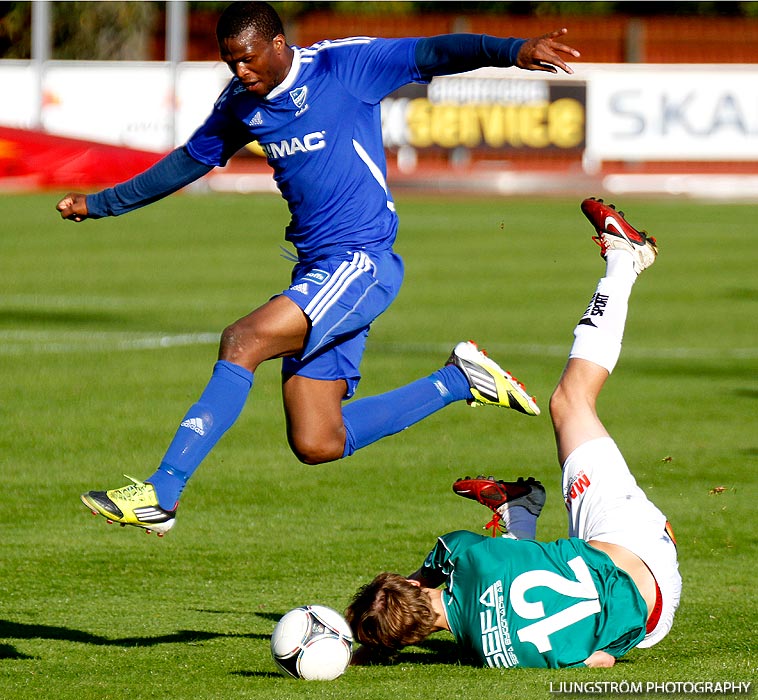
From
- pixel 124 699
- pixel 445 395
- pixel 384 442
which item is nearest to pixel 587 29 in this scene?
pixel 384 442

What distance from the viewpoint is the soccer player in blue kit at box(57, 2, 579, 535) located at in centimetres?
662

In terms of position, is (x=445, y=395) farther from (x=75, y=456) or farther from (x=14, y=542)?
(x=75, y=456)

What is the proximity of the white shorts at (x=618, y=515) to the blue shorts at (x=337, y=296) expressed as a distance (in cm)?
113

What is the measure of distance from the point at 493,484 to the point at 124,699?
2.00 meters

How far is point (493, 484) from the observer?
7059 millimetres

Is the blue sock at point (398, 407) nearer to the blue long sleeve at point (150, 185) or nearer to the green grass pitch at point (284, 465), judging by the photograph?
the green grass pitch at point (284, 465)

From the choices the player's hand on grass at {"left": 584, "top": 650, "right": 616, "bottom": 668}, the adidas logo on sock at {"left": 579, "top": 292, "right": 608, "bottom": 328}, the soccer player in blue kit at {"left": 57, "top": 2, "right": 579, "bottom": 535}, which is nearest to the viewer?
the player's hand on grass at {"left": 584, "top": 650, "right": 616, "bottom": 668}

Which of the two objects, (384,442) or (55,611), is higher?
(55,611)

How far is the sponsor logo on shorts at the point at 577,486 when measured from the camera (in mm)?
6664

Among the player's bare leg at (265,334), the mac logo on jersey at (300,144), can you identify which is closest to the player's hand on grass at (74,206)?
the mac logo on jersey at (300,144)

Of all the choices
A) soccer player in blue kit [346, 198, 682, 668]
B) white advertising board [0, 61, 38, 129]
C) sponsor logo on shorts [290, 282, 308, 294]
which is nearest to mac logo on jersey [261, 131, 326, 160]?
sponsor logo on shorts [290, 282, 308, 294]

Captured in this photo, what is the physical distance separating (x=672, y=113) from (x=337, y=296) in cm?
2640

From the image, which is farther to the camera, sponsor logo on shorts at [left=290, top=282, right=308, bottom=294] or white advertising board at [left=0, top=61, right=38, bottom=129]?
white advertising board at [left=0, top=61, right=38, bottom=129]

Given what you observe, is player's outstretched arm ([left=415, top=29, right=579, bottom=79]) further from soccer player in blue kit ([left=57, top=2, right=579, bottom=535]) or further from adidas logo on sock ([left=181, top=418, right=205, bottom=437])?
adidas logo on sock ([left=181, top=418, right=205, bottom=437])
